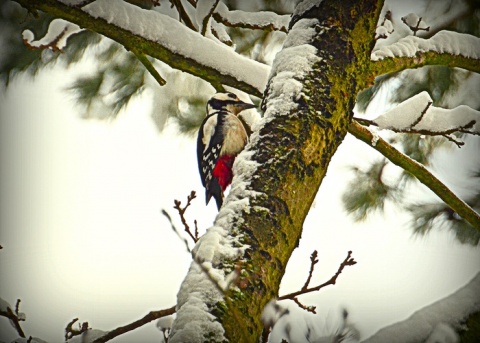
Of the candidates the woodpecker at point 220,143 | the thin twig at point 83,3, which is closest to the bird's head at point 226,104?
the woodpecker at point 220,143

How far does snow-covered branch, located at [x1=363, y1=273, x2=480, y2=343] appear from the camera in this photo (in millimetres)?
1380

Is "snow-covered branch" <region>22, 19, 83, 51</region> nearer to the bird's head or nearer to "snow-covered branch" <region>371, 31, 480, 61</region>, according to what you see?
the bird's head

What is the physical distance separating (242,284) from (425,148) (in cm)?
224

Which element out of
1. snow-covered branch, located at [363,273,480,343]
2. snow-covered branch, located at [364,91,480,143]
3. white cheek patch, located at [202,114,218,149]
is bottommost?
snow-covered branch, located at [363,273,480,343]

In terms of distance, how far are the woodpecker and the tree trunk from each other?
1.30 m

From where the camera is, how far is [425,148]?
2.88 m

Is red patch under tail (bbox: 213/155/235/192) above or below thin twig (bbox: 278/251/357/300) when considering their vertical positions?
above

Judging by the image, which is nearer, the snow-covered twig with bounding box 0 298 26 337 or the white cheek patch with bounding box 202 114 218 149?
the snow-covered twig with bounding box 0 298 26 337

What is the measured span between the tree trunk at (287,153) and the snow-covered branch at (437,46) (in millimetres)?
354

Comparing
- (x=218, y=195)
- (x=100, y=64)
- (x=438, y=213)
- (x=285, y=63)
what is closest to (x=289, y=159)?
(x=285, y=63)

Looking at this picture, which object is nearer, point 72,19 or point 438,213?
point 72,19

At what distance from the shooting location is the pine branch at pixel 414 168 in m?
1.69

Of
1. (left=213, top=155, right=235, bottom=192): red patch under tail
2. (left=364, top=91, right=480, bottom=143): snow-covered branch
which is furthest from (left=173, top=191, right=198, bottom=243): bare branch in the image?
(left=213, top=155, right=235, bottom=192): red patch under tail

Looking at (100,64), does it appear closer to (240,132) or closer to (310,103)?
(240,132)
